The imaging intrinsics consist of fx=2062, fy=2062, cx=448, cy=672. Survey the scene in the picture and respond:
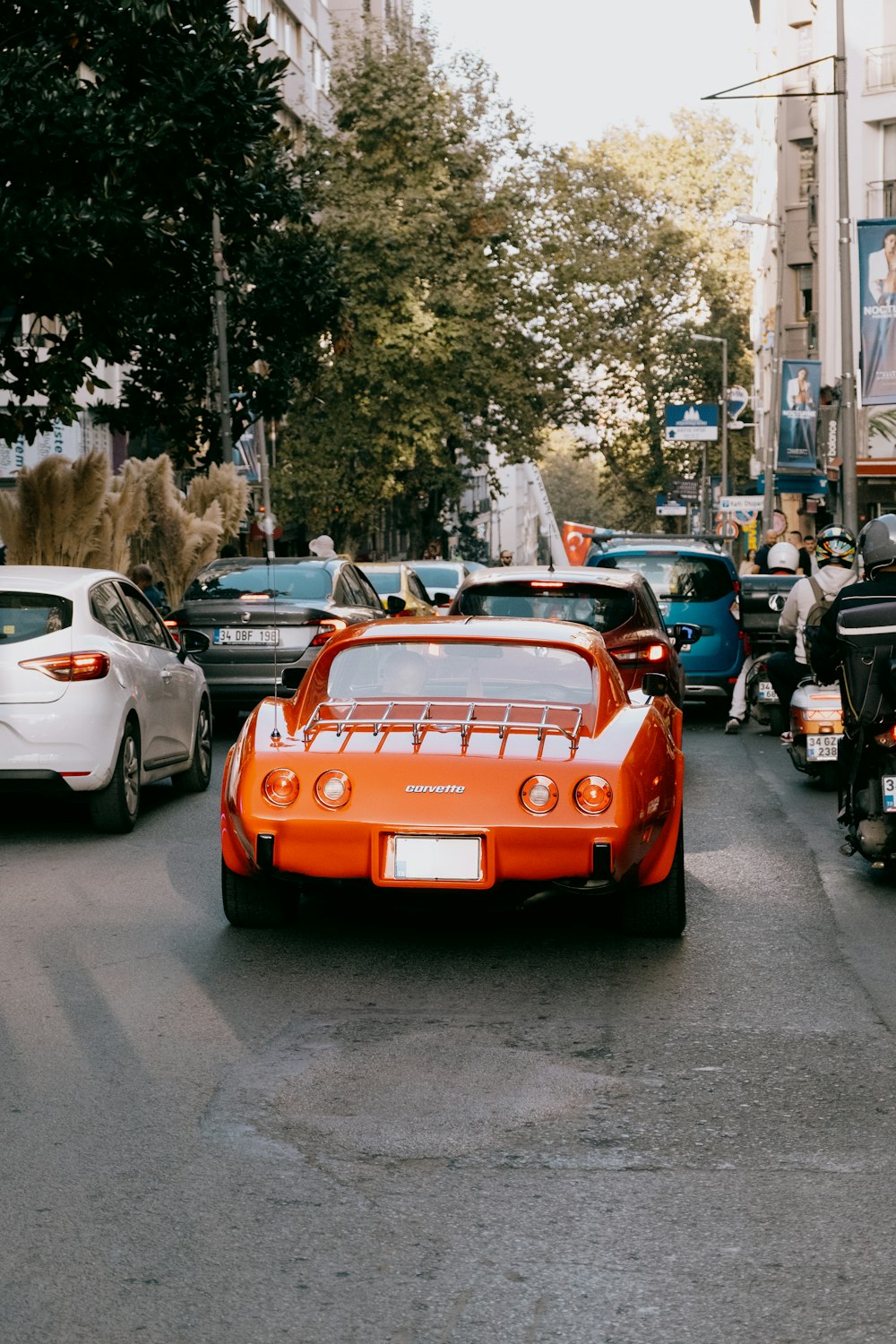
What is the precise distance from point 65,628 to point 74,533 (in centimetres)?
1048

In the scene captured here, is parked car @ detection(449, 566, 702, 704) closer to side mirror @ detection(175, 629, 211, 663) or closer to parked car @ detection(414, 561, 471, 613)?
side mirror @ detection(175, 629, 211, 663)

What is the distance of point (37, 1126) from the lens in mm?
5527

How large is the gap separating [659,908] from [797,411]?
4045cm

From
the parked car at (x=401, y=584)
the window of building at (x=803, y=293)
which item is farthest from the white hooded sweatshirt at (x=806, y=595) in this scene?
the window of building at (x=803, y=293)

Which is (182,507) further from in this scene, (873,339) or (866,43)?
(866,43)

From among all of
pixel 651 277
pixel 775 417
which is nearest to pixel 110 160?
pixel 775 417

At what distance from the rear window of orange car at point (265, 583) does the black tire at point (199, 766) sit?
404 cm

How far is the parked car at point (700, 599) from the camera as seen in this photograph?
67.2 feet

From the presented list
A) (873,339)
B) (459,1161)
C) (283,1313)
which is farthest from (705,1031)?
(873,339)

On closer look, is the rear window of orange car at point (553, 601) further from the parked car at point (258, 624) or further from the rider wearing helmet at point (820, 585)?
the parked car at point (258, 624)

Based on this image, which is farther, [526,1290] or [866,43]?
[866,43]

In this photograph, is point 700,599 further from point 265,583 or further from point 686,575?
point 265,583

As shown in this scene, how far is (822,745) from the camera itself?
45.1 feet

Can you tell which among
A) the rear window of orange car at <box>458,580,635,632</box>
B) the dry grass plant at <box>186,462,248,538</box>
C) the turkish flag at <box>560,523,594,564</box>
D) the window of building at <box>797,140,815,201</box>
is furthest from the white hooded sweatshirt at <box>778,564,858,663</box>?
the window of building at <box>797,140,815,201</box>
